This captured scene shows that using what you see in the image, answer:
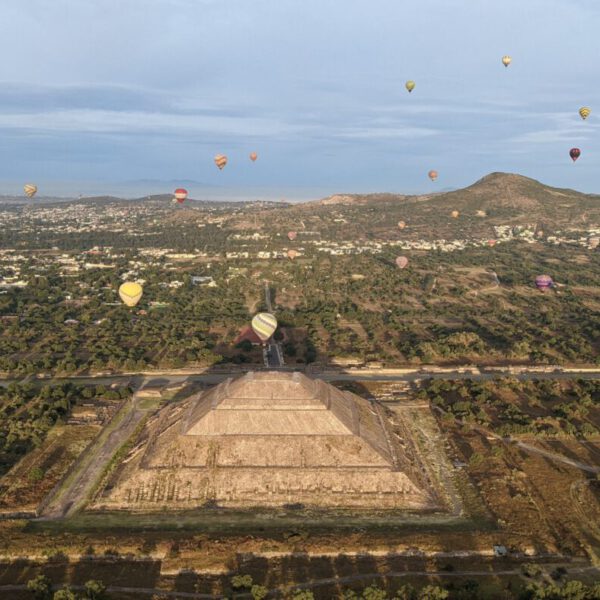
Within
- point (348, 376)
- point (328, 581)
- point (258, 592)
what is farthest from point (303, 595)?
point (348, 376)

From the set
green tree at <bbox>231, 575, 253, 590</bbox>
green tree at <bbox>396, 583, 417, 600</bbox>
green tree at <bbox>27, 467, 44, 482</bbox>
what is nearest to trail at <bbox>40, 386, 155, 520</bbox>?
green tree at <bbox>27, 467, 44, 482</bbox>

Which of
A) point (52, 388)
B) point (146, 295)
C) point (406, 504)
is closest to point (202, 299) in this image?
point (146, 295)

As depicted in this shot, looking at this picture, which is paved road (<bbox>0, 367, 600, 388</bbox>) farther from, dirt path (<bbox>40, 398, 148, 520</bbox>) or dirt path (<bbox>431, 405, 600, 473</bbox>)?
dirt path (<bbox>431, 405, 600, 473</bbox>)

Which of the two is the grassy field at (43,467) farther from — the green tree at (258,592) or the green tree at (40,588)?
the green tree at (258,592)

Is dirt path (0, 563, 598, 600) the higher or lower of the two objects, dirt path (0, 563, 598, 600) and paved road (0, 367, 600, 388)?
the lower

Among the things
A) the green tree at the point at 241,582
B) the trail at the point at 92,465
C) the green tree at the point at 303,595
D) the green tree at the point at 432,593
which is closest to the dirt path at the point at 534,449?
the green tree at the point at 432,593

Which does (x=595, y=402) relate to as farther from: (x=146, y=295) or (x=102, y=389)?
(x=146, y=295)

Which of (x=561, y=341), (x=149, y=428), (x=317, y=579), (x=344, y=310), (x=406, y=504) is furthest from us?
(x=344, y=310)
